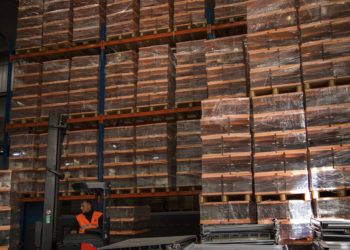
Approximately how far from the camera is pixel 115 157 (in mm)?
9680

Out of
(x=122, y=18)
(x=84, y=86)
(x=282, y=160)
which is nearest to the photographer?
(x=282, y=160)

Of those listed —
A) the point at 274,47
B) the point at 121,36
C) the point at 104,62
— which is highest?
the point at 121,36

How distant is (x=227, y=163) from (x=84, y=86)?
455 centimetres

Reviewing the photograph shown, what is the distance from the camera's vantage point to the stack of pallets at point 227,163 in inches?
274

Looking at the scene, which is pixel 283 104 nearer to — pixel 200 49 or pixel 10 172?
pixel 200 49

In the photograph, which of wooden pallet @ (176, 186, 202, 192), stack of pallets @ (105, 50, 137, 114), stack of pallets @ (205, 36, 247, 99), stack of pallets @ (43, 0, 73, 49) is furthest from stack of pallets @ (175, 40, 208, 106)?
stack of pallets @ (43, 0, 73, 49)

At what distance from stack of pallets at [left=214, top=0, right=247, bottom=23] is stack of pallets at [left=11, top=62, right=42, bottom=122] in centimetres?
463

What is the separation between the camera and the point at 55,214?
6.83 meters

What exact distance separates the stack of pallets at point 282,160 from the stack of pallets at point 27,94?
5805mm

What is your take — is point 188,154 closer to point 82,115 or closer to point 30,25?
point 82,115

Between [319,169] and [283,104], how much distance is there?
121cm

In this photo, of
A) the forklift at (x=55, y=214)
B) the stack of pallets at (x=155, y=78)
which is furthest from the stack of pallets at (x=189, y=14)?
the forklift at (x=55, y=214)

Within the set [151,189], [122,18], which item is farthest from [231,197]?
[122,18]

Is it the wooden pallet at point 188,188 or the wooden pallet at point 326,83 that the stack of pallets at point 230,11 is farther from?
the wooden pallet at point 188,188
